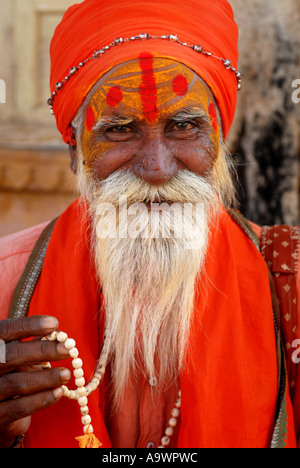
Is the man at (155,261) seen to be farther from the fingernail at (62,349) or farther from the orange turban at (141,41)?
the fingernail at (62,349)

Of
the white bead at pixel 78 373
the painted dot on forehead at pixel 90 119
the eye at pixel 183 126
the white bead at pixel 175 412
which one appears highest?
the painted dot on forehead at pixel 90 119

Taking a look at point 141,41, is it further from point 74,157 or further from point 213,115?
point 74,157

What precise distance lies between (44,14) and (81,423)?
109 inches

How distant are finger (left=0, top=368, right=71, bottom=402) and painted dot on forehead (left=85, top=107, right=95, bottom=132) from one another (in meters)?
0.84

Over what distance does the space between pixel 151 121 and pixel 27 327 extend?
0.77 m

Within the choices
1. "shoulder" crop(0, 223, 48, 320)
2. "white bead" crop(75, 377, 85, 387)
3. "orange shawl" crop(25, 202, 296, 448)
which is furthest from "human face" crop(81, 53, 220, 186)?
"white bead" crop(75, 377, 85, 387)

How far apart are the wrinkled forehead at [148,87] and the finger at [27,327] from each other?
2.41ft

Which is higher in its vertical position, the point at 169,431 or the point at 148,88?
the point at 148,88

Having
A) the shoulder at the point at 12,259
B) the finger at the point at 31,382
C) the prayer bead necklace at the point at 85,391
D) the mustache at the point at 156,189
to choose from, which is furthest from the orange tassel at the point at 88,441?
the mustache at the point at 156,189

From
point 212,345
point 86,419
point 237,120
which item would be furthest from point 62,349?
point 237,120

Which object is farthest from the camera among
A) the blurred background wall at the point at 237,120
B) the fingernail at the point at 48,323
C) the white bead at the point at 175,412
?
the blurred background wall at the point at 237,120

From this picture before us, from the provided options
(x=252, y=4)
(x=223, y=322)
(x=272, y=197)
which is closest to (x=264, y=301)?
(x=223, y=322)

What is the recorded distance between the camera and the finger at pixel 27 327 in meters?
1.55

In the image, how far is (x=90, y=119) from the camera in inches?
76.0
